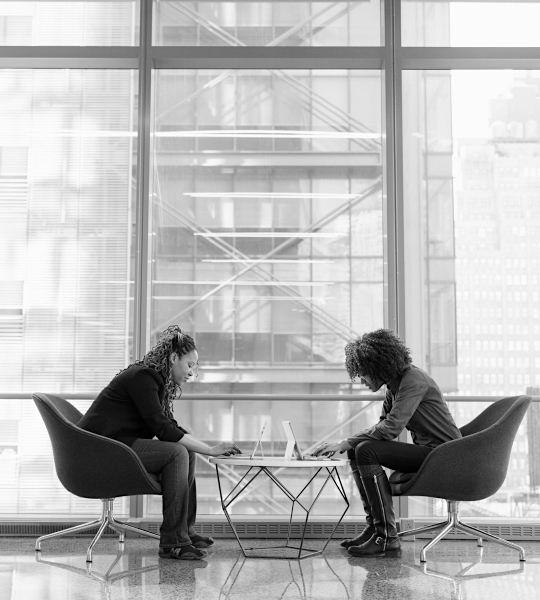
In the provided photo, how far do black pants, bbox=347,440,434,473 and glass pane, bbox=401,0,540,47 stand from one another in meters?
2.35

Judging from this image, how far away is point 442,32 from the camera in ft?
15.1

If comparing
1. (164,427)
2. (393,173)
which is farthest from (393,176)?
(164,427)

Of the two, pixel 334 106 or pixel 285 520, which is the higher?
pixel 334 106

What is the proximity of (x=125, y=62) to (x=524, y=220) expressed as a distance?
2430 mm

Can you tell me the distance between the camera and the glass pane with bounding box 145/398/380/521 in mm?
4285

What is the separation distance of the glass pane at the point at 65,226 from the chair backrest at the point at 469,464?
1789mm

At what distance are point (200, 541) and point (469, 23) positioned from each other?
10.6 feet

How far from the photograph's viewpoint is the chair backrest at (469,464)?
11.2 ft

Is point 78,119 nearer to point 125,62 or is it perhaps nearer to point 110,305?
point 125,62

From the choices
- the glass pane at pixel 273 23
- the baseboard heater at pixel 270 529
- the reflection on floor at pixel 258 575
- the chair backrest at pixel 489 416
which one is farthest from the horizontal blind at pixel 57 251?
the chair backrest at pixel 489 416

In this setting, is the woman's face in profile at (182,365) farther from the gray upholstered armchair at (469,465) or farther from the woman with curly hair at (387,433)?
the gray upholstered armchair at (469,465)

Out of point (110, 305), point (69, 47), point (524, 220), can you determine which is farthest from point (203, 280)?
point (524, 220)

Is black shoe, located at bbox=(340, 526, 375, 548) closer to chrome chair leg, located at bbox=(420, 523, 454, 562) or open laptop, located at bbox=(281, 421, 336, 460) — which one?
chrome chair leg, located at bbox=(420, 523, 454, 562)

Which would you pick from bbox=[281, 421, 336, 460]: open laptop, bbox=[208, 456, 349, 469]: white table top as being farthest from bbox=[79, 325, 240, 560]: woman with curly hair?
bbox=[281, 421, 336, 460]: open laptop
